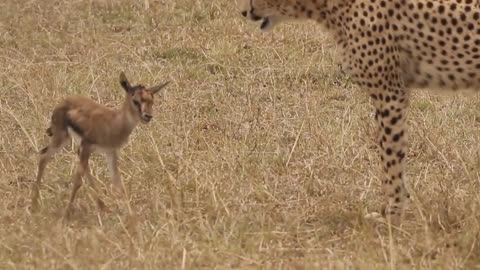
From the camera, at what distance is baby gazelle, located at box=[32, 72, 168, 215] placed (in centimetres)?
459

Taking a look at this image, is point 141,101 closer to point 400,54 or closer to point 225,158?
point 225,158

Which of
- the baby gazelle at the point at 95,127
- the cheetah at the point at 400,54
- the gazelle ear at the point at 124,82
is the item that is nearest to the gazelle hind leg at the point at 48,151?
the baby gazelle at the point at 95,127

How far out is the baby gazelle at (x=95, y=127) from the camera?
15.1ft

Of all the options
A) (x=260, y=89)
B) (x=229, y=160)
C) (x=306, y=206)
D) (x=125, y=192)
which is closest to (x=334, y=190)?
(x=306, y=206)

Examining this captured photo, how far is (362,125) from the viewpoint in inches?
233

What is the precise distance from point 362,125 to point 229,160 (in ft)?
3.17

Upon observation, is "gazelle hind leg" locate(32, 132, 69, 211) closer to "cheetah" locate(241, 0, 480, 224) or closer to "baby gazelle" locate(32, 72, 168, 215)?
"baby gazelle" locate(32, 72, 168, 215)

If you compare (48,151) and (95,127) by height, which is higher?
(95,127)

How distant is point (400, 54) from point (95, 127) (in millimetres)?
1358

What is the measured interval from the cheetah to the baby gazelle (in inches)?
34.1

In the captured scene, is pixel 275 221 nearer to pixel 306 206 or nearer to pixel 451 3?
pixel 306 206

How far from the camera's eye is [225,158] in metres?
5.35

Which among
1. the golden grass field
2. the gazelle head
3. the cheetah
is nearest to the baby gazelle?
the gazelle head

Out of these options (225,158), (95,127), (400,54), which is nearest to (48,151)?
(95,127)
